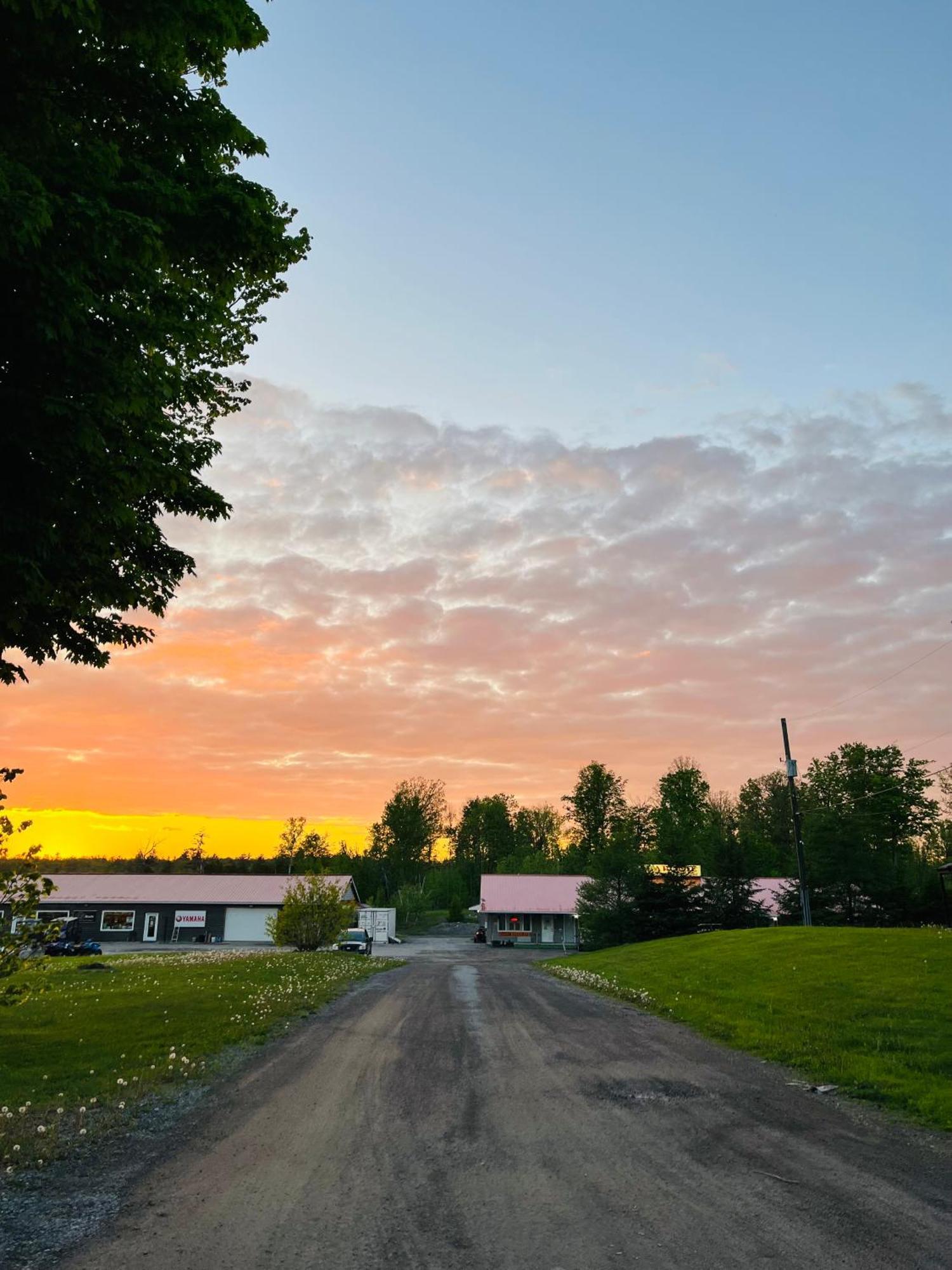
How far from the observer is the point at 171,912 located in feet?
225

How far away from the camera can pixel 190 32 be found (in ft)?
28.8

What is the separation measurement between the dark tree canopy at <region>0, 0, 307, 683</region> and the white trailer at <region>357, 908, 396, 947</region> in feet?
215

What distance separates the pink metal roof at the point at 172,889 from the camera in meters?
68.6

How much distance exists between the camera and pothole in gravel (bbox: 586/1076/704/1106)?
9.87 meters

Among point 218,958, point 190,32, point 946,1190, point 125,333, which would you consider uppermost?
point 190,32

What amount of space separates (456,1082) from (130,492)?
30.8 feet

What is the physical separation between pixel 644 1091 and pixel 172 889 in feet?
231

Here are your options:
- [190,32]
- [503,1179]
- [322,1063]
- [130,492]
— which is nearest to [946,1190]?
[503,1179]

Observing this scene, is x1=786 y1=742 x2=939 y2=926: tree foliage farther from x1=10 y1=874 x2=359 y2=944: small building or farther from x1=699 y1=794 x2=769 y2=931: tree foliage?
x1=10 y1=874 x2=359 y2=944: small building

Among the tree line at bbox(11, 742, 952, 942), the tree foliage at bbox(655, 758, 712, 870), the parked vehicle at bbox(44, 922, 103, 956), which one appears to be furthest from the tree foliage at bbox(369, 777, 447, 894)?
the parked vehicle at bbox(44, 922, 103, 956)

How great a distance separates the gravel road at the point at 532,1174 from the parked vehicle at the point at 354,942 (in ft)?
125

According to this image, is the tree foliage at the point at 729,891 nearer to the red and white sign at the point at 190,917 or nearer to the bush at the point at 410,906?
the red and white sign at the point at 190,917

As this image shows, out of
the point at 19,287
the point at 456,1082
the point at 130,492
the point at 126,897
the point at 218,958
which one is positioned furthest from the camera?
the point at 126,897

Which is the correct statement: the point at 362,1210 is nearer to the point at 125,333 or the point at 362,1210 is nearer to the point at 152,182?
the point at 125,333
